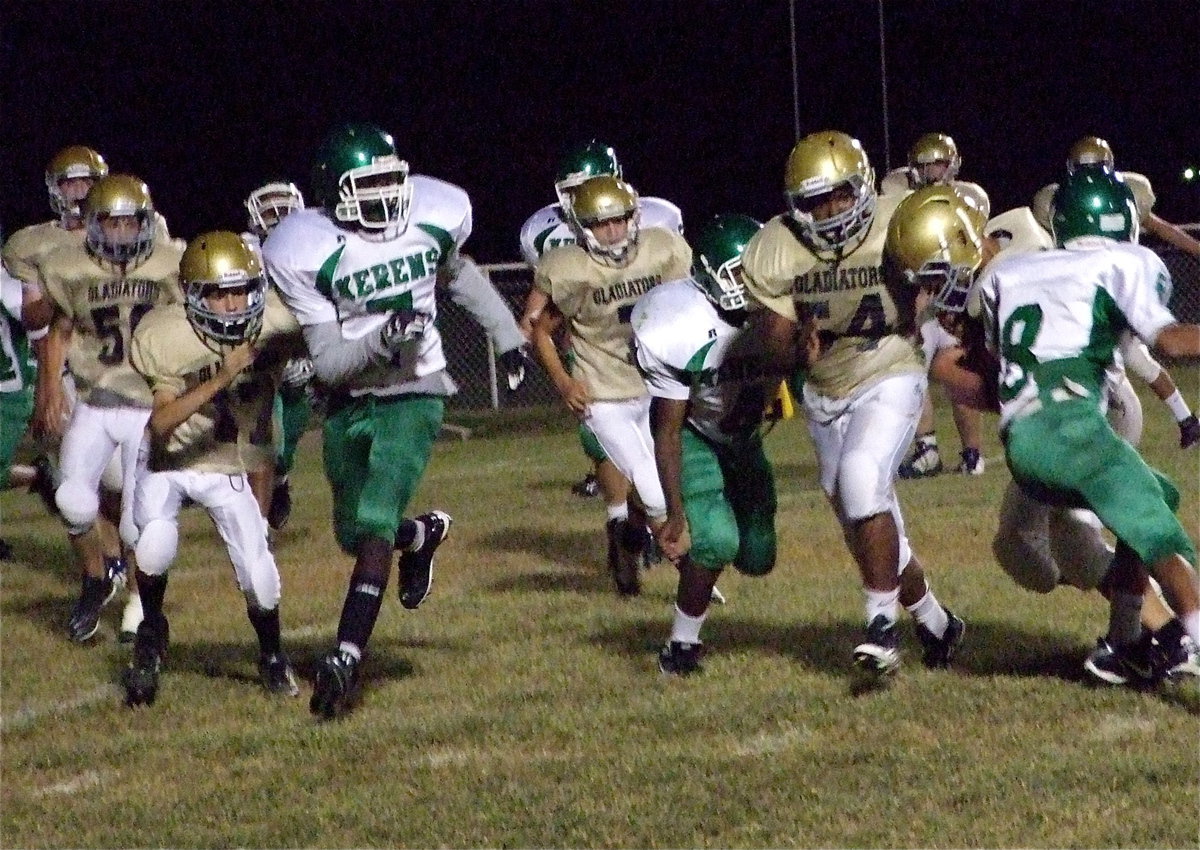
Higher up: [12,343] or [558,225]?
[558,225]

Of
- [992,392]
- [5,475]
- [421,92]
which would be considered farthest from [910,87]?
[992,392]

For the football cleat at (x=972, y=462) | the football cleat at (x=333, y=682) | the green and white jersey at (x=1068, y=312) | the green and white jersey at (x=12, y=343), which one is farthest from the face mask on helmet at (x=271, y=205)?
the football cleat at (x=972, y=462)

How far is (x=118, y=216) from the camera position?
6.64 metres

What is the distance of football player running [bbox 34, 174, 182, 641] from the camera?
6.82 meters

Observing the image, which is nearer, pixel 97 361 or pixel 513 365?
pixel 513 365

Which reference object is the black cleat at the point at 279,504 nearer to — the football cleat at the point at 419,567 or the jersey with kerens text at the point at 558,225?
the jersey with kerens text at the point at 558,225

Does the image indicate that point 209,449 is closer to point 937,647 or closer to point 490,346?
point 937,647

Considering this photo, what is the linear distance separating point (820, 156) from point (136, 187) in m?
2.78

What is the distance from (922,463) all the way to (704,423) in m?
4.81

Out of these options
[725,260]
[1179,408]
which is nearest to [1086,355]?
[725,260]

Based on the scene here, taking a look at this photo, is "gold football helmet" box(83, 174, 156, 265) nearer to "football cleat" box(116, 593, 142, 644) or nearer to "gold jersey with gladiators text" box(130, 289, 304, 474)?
"gold jersey with gladiators text" box(130, 289, 304, 474)

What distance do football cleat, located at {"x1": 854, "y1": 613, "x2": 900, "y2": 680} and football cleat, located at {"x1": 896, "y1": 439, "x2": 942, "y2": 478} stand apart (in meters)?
5.11

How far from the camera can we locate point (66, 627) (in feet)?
24.0

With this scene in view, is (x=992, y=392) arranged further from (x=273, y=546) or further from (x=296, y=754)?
(x=273, y=546)
